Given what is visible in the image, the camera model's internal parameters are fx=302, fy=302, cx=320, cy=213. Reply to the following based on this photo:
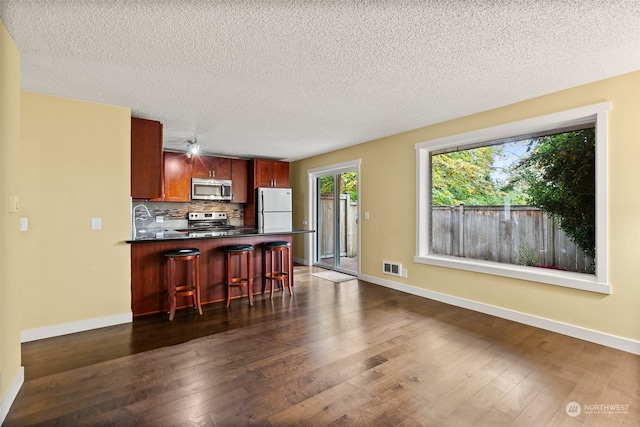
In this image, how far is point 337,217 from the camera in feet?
20.1

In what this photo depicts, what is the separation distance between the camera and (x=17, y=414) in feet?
5.88

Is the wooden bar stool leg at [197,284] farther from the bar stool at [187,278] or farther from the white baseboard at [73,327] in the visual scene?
the white baseboard at [73,327]

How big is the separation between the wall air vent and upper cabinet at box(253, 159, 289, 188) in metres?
2.98

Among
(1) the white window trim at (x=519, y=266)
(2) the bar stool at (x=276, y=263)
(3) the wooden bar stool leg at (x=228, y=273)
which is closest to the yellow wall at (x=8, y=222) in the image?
(3) the wooden bar stool leg at (x=228, y=273)

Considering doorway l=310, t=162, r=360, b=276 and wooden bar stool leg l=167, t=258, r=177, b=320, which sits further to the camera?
doorway l=310, t=162, r=360, b=276

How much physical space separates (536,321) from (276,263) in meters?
3.28

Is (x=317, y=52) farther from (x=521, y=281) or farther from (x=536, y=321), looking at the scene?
(x=536, y=321)

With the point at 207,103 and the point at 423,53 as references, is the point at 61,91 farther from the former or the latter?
the point at 423,53

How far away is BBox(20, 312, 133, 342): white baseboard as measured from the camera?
2.85 m

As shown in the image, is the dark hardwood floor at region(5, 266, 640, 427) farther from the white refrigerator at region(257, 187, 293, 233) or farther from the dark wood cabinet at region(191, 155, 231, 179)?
A: the dark wood cabinet at region(191, 155, 231, 179)

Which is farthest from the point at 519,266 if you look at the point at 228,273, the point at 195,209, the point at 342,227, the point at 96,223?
the point at 195,209

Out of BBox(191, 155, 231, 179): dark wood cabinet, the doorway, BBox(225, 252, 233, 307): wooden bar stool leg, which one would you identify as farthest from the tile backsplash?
BBox(225, 252, 233, 307): wooden bar stool leg

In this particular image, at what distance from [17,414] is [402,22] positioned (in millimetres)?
3297

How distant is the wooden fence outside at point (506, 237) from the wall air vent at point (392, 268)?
592 millimetres
